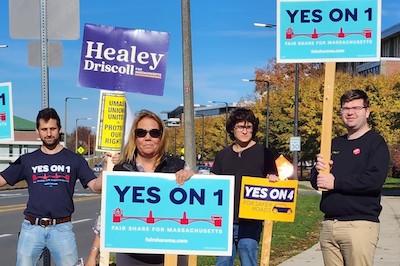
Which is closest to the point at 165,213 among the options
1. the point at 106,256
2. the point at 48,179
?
the point at 106,256

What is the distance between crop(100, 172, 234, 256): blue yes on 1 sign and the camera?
169 inches

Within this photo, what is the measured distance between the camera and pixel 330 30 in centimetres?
543

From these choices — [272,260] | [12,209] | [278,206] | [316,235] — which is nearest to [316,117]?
[12,209]

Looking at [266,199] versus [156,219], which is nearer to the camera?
[156,219]

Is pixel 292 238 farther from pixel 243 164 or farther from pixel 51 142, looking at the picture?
pixel 51 142

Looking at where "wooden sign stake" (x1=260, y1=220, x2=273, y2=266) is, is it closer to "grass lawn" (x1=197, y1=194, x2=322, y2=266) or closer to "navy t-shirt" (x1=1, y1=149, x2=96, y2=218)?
"navy t-shirt" (x1=1, y1=149, x2=96, y2=218)

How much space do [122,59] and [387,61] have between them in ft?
230

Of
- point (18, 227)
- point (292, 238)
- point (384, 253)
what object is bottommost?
point (18, 227)

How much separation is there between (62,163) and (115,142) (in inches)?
31.8

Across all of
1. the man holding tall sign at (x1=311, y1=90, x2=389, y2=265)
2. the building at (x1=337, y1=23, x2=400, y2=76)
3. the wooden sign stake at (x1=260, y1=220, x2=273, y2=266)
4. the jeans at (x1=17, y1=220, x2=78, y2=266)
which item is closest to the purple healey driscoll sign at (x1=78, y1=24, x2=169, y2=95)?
the jeans at (x1=17, y1=220, x2=78, y2=266)

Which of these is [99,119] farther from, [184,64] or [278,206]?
[184,64]

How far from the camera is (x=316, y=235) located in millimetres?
13383

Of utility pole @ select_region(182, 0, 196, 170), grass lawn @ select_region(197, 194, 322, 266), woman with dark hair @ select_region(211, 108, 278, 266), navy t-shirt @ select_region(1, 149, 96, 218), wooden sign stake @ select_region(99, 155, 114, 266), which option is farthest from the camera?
utility pole @ select_region(182, 0, 196, 170)

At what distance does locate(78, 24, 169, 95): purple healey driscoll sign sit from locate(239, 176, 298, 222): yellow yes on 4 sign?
49.7 inches
